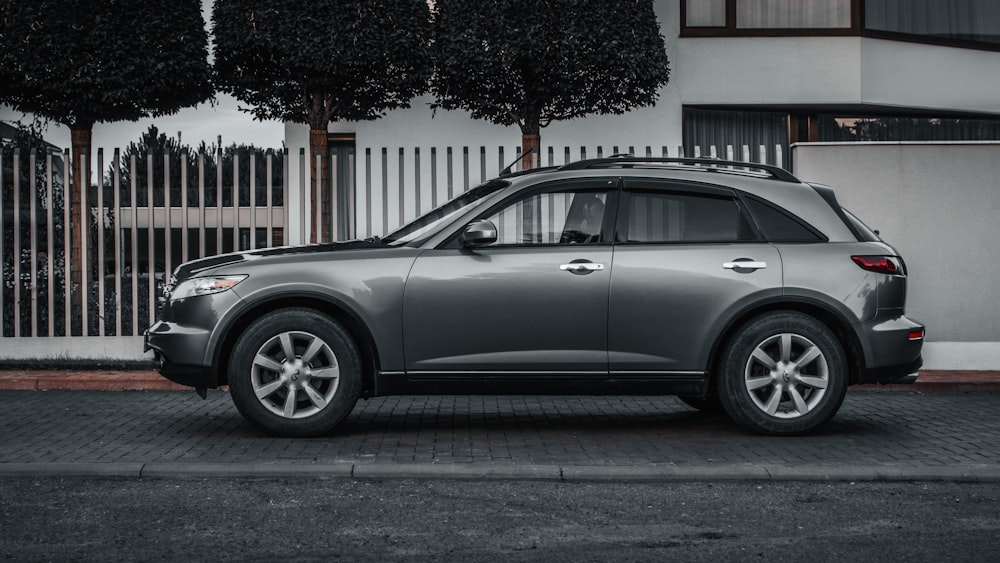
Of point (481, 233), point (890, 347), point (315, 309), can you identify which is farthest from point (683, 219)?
point (315, 309)

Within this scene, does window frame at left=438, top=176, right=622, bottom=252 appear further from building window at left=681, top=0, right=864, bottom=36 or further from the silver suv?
building window at left=681, top=0, right=864, bottom=36

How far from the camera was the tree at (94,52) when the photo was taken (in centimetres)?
1427

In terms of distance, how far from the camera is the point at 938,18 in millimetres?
21672

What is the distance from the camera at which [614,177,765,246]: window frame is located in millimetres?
7867

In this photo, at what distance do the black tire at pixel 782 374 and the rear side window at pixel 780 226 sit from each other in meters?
0.53

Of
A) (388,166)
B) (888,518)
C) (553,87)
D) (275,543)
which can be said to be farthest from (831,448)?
(553,87)

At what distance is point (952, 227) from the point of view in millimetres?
12195

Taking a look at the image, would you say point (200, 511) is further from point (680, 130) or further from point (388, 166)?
point (680, 130)

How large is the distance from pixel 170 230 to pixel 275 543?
26.2 ft

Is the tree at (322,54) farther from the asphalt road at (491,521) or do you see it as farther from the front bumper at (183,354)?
the asphalt road at (491,521)

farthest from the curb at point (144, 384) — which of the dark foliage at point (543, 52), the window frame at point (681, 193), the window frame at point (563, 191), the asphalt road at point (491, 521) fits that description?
the dark foliage at point (543, 52)

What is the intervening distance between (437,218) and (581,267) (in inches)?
42.5

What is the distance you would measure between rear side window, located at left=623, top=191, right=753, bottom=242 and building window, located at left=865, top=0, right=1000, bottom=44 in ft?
47.1

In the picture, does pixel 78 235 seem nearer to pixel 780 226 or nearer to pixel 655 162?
pixel 655 162
